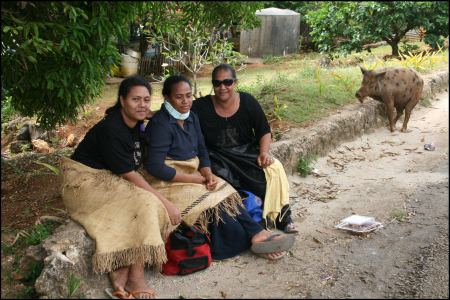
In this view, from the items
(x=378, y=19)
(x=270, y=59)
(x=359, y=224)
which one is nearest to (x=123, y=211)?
(x=359, y=224)

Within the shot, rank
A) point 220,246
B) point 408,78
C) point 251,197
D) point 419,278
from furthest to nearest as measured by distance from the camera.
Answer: point 408,78 → point 251,197 → point 220,246 → point 419,278

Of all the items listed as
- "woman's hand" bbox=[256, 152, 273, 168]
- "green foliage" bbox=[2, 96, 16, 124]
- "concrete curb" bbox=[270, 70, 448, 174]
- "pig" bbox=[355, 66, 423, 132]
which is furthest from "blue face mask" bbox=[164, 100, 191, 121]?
"green foliage" bbox=[2, 96, 16, 124]

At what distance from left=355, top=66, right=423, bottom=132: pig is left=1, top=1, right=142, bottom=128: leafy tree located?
14.0 ft

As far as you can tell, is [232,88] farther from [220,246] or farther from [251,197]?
[220,246]

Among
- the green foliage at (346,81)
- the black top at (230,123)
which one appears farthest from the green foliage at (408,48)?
the black top at (230,123)

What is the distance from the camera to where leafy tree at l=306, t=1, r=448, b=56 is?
237 inches

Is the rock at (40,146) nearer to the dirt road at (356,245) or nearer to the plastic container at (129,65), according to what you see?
the dirt road at (356,245)

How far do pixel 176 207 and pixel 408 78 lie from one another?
5.03 meters

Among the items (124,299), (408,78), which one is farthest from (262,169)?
(408,78)

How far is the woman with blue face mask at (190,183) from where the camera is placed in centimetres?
387

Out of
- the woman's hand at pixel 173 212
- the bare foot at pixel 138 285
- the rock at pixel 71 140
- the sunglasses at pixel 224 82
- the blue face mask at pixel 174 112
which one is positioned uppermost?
the sunglasses at pixel 224 82

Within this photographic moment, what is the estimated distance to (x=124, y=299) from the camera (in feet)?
10.8

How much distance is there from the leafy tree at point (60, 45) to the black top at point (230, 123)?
2.85 ft

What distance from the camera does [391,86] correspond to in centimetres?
751
